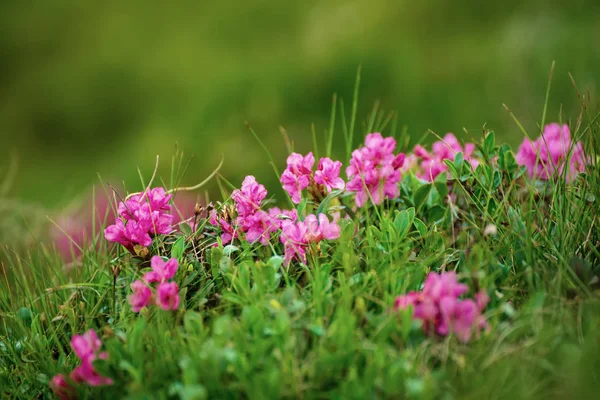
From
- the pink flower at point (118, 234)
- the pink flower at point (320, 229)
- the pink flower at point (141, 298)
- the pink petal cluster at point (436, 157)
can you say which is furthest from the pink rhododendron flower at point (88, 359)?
the pink petal cluster at point (436, 157)

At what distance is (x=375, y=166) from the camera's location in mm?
1875

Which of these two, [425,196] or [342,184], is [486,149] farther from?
[342,184]

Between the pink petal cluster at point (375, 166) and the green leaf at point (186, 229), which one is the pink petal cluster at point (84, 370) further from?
the pink petal cluster at point (375, 166)

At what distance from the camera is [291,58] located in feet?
18.7

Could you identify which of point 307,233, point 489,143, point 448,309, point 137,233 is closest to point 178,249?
point 137,233

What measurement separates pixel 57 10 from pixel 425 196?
7.42m

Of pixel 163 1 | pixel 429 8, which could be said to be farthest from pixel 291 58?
pixel 163 1

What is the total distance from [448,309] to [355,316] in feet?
0.65

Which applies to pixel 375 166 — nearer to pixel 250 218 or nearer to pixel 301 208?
pixel 301 208

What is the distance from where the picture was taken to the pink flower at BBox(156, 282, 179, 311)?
58.7 inches

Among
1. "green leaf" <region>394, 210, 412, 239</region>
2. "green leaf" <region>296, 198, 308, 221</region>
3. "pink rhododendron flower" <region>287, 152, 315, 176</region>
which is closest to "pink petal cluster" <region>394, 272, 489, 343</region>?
"green leaf" <region>394, 210, 412, 239</region>

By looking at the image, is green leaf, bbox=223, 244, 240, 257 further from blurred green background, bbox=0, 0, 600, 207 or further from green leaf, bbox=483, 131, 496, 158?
blurred green background, bbox=0, 0, 600, 207

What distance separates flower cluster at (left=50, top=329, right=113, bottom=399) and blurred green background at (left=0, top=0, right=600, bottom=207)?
2.77 m

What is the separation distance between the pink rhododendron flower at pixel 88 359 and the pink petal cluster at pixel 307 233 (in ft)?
1.68
